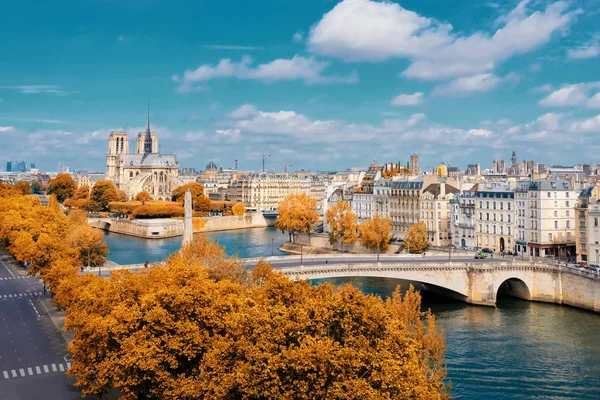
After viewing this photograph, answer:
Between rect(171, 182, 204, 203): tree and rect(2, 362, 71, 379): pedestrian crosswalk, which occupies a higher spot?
rect(171, 182, 204, 203): tree

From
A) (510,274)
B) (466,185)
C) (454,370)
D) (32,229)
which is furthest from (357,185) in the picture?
(454,370)

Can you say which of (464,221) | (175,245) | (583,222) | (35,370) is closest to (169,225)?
(175,245)

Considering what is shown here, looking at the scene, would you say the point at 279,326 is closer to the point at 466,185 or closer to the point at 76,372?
the point at 76,372

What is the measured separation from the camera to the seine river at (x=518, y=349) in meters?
40.1

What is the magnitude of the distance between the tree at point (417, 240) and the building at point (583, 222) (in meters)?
19.9

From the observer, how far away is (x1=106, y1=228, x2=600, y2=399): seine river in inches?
1580

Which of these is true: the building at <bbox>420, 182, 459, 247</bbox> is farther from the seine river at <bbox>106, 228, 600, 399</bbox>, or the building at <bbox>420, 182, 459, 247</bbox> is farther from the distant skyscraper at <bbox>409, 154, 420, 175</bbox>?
the distant skyscraper at <bbox>409, 154, 420, 175</bbox>

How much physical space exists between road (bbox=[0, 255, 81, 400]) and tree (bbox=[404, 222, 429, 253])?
47.0 meters

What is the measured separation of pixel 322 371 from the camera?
22.1 meters

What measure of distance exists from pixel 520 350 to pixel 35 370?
3260cm

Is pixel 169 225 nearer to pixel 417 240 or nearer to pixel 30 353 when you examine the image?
pixel 417 240

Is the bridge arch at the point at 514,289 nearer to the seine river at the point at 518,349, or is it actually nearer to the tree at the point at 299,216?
the seine river at the point at 518,349

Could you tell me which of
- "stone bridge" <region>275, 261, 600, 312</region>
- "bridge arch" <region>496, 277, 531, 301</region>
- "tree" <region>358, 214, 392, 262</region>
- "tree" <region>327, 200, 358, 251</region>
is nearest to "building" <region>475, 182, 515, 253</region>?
"tree" <region>358, 214, 392, 262</region>

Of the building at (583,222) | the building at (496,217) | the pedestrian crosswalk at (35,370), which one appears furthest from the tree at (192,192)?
the pedestrian crosswalk at (35,370)
